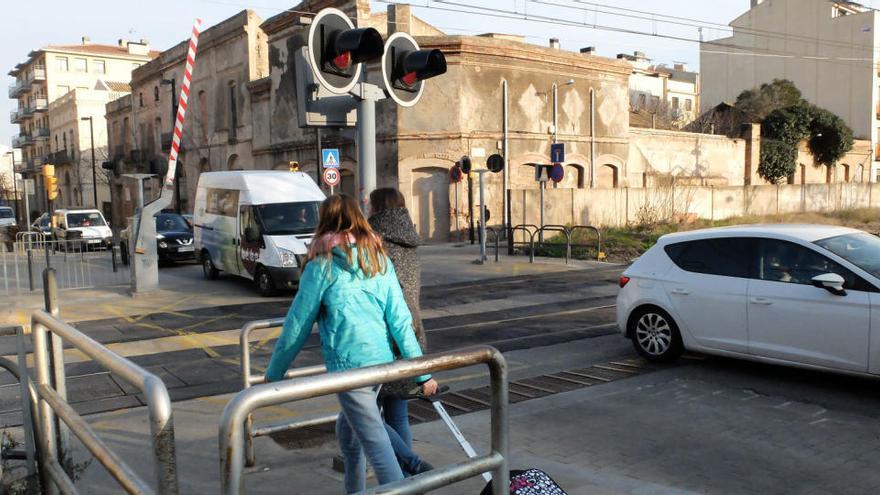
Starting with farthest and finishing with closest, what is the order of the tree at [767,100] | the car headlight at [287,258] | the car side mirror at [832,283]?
the tree at [767,100]
the car headlight at [287,258]
the car side mirror at [832,283]

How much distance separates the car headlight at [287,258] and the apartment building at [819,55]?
134 ft

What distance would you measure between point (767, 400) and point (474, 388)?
2.79m

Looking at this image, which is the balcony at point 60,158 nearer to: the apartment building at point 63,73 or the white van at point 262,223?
the apartment building at point 63,73

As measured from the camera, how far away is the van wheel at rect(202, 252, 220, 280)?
17094 millimetres

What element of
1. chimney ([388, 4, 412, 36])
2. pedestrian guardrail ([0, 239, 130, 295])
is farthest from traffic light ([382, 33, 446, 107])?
chimney ([388, 4, 412, 36])

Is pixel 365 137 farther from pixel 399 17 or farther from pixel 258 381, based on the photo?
pixel 399 17

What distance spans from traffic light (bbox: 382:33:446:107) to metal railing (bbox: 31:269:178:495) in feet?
9.95

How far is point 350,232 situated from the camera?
363cm

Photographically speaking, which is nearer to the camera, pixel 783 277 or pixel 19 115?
pixel 783 277

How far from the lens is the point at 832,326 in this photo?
22.1 ft

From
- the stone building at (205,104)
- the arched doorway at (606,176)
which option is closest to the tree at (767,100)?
the arched doorway at (606,176)

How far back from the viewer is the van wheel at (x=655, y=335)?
8.08m

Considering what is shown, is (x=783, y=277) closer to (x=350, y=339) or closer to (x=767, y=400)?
(x=767, y=400)

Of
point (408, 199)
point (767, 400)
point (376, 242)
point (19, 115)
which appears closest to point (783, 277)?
point (767, 400)
